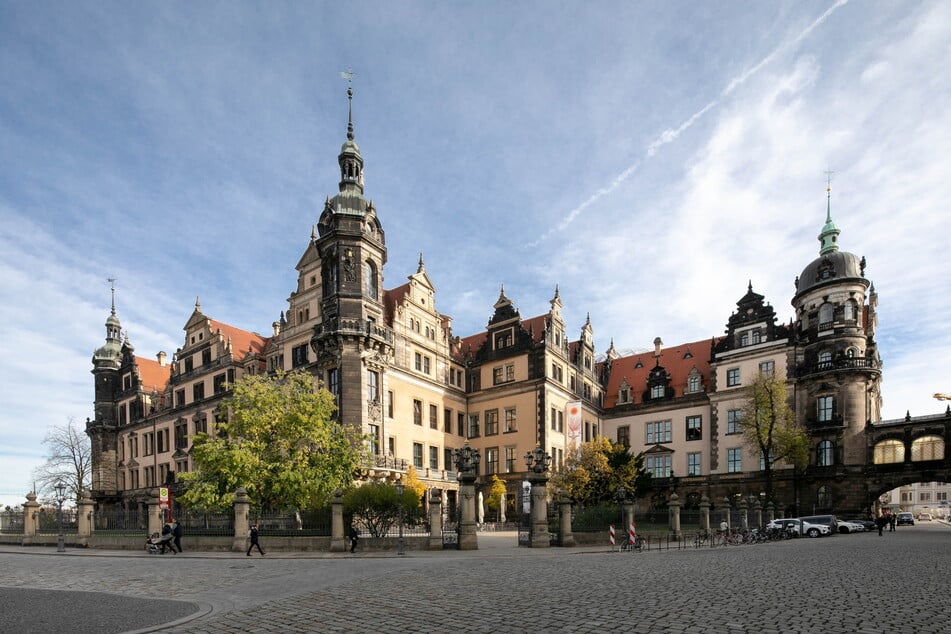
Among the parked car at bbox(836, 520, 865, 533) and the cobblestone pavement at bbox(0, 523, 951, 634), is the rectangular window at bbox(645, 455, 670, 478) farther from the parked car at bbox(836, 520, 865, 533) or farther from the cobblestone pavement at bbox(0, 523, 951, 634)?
the cobblestone pavement at bbox(0, 523, 951, 634)

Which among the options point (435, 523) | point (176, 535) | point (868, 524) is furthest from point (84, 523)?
point (868, 524)

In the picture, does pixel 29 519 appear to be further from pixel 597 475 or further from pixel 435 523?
pixel 597 475

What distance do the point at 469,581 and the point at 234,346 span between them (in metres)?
48.6

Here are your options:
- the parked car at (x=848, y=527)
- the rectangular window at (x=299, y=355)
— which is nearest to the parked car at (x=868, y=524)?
the parked car at (x=848, y=527)

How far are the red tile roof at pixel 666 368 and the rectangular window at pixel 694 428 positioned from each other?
276cm

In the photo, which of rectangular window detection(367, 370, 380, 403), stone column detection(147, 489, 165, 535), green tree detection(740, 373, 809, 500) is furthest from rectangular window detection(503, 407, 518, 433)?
stone column detection(147, 489, 165, 535)

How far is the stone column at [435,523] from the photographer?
83.3ft

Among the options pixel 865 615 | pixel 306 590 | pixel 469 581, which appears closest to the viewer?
pixel 865 615

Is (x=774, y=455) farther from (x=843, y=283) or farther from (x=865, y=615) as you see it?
(x=865, y=615)

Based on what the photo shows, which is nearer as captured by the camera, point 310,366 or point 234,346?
point 310,366

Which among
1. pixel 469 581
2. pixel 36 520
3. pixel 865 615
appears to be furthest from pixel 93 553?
pixel 865 615

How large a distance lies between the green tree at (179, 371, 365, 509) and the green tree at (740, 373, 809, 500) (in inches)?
1296

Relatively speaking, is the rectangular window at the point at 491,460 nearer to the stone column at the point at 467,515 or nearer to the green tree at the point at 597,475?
the green tree at the point at 597,475

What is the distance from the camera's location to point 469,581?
1472cm
